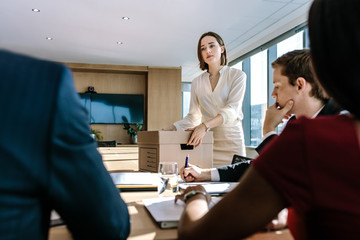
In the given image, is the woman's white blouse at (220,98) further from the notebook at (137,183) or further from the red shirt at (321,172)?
the red shirt at (321,172)

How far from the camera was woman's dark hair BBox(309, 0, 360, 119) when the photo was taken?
46 cm

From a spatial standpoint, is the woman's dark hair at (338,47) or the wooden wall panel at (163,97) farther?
the wooden wall panel at (163,97)

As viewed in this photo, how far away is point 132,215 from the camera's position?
2.75 ft

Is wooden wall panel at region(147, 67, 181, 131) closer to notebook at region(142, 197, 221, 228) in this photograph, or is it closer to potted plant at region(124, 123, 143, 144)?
potted plant at region(124, 123, 143, 144)

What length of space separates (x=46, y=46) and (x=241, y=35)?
10.9 feet

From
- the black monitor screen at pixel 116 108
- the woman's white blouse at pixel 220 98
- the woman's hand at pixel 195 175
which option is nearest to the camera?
the woman's hand at pixel 195 175

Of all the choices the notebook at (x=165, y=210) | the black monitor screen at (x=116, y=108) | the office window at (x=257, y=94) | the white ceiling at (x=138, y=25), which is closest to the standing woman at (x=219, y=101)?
the notebook at (x=165, y=210)

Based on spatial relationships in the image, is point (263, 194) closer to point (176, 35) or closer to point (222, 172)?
point (222, 172)

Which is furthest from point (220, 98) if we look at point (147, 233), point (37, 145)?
point (37, 145)

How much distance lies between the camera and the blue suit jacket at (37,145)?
0.43 m

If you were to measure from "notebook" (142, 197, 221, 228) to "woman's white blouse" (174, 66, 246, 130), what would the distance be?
3.33 ft

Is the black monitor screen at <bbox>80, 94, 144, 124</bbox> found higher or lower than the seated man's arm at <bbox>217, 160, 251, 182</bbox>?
higher

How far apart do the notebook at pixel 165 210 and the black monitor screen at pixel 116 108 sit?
5.94 metres

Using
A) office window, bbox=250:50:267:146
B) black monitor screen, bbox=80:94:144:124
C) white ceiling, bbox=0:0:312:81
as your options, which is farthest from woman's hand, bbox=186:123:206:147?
black monitor screen, bbox=80:94:144:124
